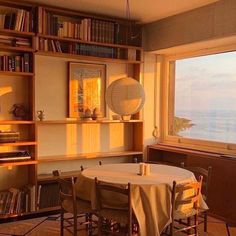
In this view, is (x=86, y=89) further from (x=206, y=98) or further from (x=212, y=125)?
(x=212, y=125)

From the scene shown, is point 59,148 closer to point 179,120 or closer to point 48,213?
point 48,213

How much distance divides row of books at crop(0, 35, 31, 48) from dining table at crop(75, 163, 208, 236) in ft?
6.06

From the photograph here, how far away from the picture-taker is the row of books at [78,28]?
14.1 feet

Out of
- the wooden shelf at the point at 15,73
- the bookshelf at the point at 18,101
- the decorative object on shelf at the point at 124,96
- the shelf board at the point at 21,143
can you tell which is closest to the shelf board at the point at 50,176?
the bookshelf at the point at 18,101

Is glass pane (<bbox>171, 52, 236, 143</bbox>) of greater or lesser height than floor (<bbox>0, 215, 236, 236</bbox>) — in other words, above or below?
above

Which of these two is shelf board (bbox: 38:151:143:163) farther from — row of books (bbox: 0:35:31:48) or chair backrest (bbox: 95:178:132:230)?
chair backrest (bbox: 95:178:132:230)

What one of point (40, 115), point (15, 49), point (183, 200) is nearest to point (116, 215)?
point (183, 200)

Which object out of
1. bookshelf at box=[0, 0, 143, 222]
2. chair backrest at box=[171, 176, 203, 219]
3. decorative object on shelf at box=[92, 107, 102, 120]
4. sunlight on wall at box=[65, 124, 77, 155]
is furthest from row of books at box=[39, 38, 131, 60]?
chair backrest at box=[171, 176, 203, 219]

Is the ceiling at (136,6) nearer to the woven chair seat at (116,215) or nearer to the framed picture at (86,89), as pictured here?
the framed picture at (86,89)

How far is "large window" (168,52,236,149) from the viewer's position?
14.7ft

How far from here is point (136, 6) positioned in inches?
174

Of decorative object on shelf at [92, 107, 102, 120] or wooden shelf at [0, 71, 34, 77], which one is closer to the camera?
wooden shelf at [0, 71, 34, 77]

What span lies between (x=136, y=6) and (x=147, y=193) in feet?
8.54

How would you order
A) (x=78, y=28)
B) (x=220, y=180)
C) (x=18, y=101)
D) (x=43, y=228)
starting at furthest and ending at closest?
(x=78, y=28), (x=18, y=101), (x=220, y=180), (x=43, y=228)
